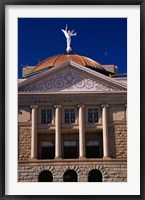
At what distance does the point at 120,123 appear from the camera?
536cm

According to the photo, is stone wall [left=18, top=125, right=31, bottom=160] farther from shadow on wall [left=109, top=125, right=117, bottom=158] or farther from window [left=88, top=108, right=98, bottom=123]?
shadow on wall [left=109, top=125, right=117, bottom=158]

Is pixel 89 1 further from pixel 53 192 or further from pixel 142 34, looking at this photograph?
pixel 53 192

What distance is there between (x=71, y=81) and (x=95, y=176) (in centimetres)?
158

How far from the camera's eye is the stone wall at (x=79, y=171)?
4.54 m

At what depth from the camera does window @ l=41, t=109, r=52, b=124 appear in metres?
5.70

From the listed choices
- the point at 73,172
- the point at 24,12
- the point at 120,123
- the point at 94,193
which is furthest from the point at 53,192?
the point at 24,12

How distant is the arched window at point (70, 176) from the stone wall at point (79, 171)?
42mm

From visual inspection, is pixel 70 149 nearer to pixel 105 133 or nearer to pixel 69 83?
pixel 105 133

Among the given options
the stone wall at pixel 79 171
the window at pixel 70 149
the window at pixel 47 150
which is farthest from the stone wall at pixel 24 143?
the window at pixel 70 149

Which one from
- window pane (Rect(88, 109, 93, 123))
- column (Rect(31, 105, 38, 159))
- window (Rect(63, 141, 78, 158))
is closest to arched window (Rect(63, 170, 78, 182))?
window (Rect(63, 141, 78, 158))

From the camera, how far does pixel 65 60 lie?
18.0ft

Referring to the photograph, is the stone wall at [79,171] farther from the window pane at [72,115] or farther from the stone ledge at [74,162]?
the window pane at [72,115]

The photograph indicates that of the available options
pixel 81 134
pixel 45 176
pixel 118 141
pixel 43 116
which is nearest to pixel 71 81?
pixel 43 116

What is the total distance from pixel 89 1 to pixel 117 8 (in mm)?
297
